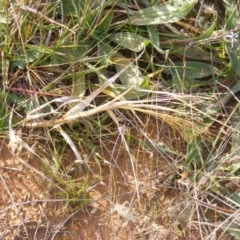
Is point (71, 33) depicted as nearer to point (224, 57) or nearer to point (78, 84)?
point (78, 84)

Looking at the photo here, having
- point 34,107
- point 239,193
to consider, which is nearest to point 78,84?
point 34,107

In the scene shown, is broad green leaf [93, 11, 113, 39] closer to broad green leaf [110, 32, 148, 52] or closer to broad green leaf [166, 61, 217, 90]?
broad green leaf [110, 32, 148, 52]

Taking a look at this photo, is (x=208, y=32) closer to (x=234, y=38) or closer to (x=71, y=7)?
(x=234, y=38)

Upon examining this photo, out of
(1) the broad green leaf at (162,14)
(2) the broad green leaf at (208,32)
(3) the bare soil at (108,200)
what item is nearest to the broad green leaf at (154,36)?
(1) the broad green leaf at (162,14)

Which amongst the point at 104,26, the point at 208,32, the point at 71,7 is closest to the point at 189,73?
the point at 208,32

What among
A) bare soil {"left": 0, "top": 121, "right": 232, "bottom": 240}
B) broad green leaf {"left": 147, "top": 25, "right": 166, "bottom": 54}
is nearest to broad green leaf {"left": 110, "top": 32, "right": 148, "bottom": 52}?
broad green leaf {"left": 147, "top": 25, "right": 166, "bottom": 54}

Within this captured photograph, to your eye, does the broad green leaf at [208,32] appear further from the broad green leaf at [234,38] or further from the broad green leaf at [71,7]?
the broad green leaf at [71,7]
